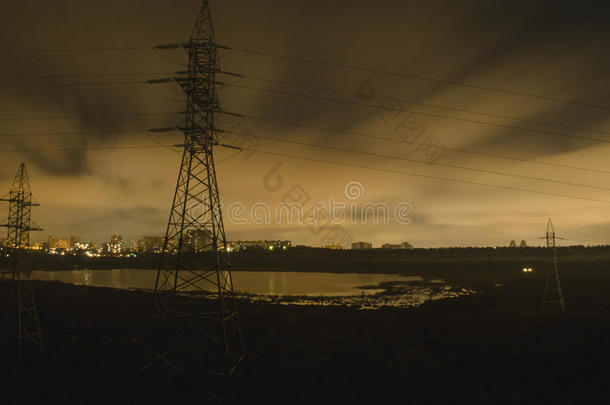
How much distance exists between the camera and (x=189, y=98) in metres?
19.2

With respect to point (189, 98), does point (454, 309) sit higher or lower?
lower

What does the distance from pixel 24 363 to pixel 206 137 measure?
1712cm

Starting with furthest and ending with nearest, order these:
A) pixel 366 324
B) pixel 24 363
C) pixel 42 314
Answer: pixel 42 314
pixel 366 324
pixel 24 363

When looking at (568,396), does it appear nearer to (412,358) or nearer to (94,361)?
(412,358)

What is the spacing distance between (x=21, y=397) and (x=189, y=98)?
15.6 metres

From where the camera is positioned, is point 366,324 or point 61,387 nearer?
point 61,387

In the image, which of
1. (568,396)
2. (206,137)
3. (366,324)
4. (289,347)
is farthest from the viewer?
(366,324)

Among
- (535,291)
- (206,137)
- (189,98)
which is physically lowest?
(535,291)

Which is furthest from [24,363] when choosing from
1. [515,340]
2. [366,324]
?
[515,340]

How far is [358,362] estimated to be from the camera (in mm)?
24078

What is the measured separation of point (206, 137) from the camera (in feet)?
62.1

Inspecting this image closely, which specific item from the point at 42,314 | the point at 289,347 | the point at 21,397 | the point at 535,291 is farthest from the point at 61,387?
the point at 535,291

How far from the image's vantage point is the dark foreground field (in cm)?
1847

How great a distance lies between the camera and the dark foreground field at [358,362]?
18469 mm
